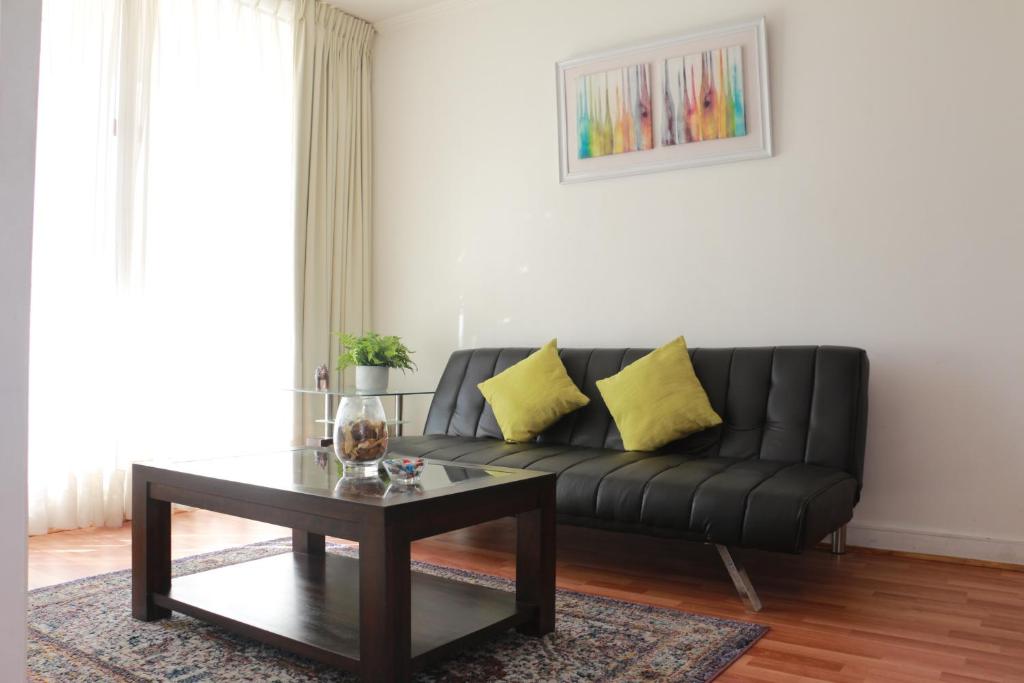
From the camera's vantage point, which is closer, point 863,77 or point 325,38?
point 863,77

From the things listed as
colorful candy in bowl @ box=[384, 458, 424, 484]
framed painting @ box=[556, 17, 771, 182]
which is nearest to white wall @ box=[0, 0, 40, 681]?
colorful candy in bowl @ box=[384, 458, 424, 484]

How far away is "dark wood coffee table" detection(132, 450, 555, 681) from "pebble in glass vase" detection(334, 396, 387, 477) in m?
0.09

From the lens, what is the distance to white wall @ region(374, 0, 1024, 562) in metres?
3.16

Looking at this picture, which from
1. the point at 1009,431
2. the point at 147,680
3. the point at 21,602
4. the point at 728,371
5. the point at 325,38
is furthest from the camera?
the point at 325,38

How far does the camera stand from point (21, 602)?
3.75 feet

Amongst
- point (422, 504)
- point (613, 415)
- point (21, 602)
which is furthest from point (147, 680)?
point (613, 415)

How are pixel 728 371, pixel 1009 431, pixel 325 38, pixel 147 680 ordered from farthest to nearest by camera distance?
1. pixel 325 38
2. pixel 728 371
3. pixel 1009 431
4. pixel 147 680

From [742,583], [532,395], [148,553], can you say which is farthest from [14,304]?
[532,395]

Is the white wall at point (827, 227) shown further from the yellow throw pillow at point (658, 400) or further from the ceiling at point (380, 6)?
the yellow throw pillow at point (658, 400)

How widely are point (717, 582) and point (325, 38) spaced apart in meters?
3.60

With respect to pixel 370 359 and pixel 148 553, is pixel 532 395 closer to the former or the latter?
pixel 370 359

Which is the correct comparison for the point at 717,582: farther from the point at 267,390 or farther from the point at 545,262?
the point at 267,390

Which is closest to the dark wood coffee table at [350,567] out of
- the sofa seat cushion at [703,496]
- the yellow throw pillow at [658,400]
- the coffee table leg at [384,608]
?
the coffee table leg at [384,608]

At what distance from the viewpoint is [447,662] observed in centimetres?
210
